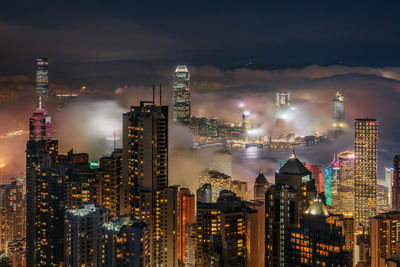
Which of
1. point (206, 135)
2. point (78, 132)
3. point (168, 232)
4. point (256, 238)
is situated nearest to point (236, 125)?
point (206, 135)

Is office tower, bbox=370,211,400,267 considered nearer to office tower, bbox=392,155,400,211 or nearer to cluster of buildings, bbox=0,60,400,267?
cluster of buildings, bbox=0,60,400,267

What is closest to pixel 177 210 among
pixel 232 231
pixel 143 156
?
pixel 143 156

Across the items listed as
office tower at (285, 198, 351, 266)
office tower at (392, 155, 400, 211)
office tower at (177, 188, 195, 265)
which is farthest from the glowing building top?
office tower at (392, 155, 400, 211)

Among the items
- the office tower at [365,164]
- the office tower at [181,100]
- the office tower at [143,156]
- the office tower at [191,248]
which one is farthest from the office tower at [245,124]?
the office tower at [191,248]

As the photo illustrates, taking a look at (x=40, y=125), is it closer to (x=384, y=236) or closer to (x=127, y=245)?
(x=127, y=245)

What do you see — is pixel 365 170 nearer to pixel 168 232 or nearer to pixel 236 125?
pixel 236 125

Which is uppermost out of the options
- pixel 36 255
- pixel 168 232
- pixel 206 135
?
pixel 206 135
